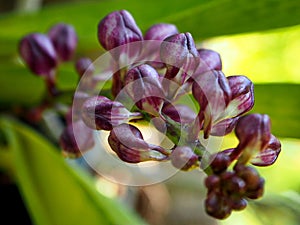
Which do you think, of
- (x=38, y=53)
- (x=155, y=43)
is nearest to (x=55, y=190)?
(x=38, y=53)

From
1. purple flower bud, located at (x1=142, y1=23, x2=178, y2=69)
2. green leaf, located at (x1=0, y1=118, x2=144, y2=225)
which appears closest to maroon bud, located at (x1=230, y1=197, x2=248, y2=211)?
purple flower bud, located at (x1=142, y1=23, x2=178, y2=69)

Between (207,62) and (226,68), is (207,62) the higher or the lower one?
the higher one

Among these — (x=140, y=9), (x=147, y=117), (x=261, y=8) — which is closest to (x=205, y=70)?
(x=147, y=117)

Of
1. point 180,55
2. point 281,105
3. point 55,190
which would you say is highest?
point 180,55

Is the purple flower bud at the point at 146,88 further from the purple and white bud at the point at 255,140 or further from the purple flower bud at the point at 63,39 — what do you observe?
the purple flower bud at the point at 63,39

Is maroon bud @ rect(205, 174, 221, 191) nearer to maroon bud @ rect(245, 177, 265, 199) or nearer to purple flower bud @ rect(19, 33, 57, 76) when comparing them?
maroon bud @ rect(245, 177, 265, 199)

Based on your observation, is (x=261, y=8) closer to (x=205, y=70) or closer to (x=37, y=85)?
(x=205, y=70)

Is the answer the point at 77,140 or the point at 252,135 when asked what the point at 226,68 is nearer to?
the point at 77,140
